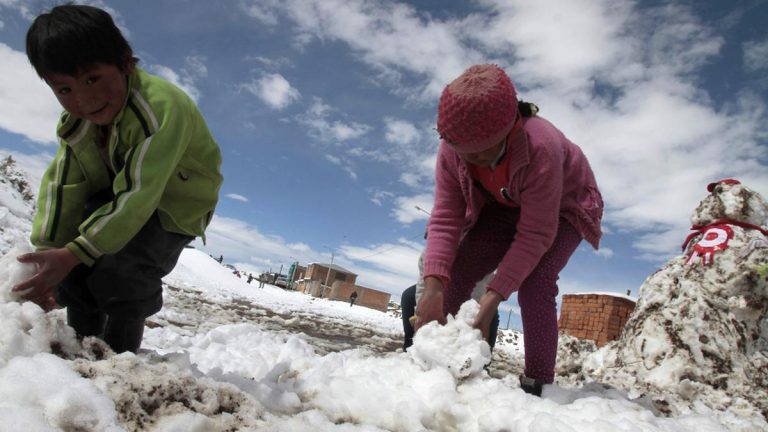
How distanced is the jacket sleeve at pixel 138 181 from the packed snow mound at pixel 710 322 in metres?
2.61

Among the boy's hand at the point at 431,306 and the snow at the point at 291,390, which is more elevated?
the boy's hand at the point at 431,306

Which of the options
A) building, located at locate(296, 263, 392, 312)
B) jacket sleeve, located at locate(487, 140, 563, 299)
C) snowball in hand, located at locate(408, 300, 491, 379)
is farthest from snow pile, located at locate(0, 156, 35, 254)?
building, located at locate(296, 263, 392, 312)

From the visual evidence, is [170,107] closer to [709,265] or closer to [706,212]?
[709,265]

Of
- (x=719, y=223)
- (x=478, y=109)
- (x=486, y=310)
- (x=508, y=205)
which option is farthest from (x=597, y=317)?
(x=478, y=109)

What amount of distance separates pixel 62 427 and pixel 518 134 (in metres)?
1.68

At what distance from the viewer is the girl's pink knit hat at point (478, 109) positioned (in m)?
1.79

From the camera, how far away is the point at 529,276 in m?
2.04

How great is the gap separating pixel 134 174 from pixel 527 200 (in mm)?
1368

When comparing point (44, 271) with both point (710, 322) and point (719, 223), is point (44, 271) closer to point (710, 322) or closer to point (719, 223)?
point (710, 322)

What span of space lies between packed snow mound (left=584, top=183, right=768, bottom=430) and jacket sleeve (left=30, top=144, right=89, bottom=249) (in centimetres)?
287

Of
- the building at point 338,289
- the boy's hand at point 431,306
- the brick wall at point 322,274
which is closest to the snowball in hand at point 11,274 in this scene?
the boy's hand at point 431,306

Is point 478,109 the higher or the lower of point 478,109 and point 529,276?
the higher

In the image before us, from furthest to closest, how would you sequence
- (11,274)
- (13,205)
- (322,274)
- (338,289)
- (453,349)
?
(322,274)
(338,289)
(13,205)
(453,349)
(11,274)

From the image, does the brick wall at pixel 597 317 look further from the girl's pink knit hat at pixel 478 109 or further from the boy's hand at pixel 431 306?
the girl's pink knit hat at pixel 478 109
